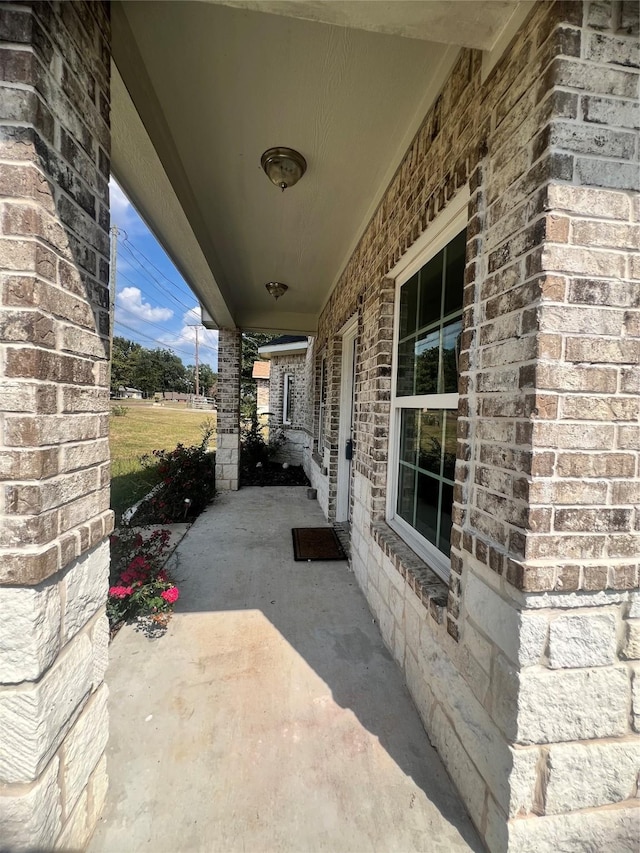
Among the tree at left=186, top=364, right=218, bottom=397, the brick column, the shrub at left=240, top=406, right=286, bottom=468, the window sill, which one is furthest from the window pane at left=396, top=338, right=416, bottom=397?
the tree at left=186, top=364, right=218, bottom=397

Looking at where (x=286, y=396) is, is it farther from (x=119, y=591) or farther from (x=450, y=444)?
(x=450, y=444)

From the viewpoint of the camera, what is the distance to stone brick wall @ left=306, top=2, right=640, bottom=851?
3.59 feet

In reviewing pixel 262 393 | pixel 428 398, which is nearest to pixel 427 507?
pixel 428 398

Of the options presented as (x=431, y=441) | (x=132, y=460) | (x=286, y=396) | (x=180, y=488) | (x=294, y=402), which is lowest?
(x=132, y=460)

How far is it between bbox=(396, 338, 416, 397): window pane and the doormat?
193cm

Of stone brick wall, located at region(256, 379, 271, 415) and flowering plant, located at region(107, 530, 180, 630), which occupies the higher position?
stone brick wall, located at region(256, 379, 271, 415)

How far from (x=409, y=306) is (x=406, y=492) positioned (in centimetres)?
124

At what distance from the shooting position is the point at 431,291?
215cm

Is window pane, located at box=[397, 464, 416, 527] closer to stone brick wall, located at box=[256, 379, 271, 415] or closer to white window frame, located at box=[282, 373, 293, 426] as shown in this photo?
white window frame, located at box=[282, 373, 293, 426]

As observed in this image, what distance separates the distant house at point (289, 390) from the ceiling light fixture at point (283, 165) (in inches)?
242

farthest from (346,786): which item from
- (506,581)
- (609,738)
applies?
(506,581)

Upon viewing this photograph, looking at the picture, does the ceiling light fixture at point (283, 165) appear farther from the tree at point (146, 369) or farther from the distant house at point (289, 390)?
the tree at point (146, 369)


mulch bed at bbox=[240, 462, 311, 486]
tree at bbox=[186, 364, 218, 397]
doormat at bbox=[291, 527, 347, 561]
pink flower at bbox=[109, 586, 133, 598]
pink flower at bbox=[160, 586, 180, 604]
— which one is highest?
tree at bbox=[186, 364, 218, 397]

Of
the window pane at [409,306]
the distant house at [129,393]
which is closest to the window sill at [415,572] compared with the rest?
the window pane at [409,306]
